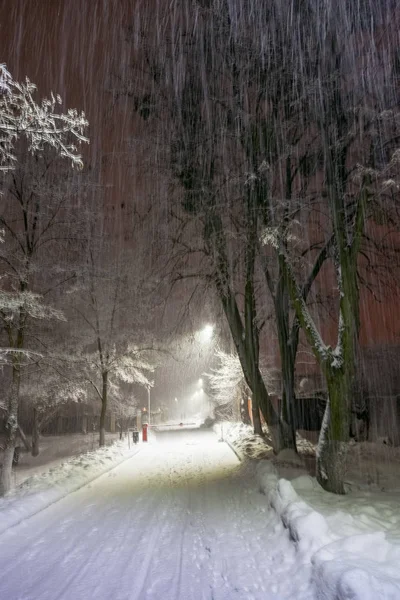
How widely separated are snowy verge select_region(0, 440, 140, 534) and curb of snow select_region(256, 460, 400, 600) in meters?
4.78

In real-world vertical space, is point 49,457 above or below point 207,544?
below

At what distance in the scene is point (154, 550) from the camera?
5.91m

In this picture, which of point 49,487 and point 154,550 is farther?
point 49,487

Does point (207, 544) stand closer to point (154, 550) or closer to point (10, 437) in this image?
point (154, 550)

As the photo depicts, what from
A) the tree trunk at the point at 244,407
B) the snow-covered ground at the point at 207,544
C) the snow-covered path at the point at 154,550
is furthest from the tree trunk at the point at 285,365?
the tree trunk at the point at 244,407

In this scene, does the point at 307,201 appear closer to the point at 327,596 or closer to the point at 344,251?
the point at 344,251

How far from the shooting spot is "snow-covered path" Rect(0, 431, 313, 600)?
4641 millimetres

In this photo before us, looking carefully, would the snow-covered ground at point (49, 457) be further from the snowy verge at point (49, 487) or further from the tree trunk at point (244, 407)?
the tree trunk at point (244, 407)

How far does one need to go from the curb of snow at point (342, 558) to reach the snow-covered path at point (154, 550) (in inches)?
8.0

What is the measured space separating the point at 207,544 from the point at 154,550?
0.79m

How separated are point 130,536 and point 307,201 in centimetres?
777

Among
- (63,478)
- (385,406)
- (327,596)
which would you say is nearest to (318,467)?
(327,596)

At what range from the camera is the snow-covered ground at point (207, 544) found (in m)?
4.47

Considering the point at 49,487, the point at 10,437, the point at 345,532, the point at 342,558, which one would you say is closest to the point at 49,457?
the point at 10,437
